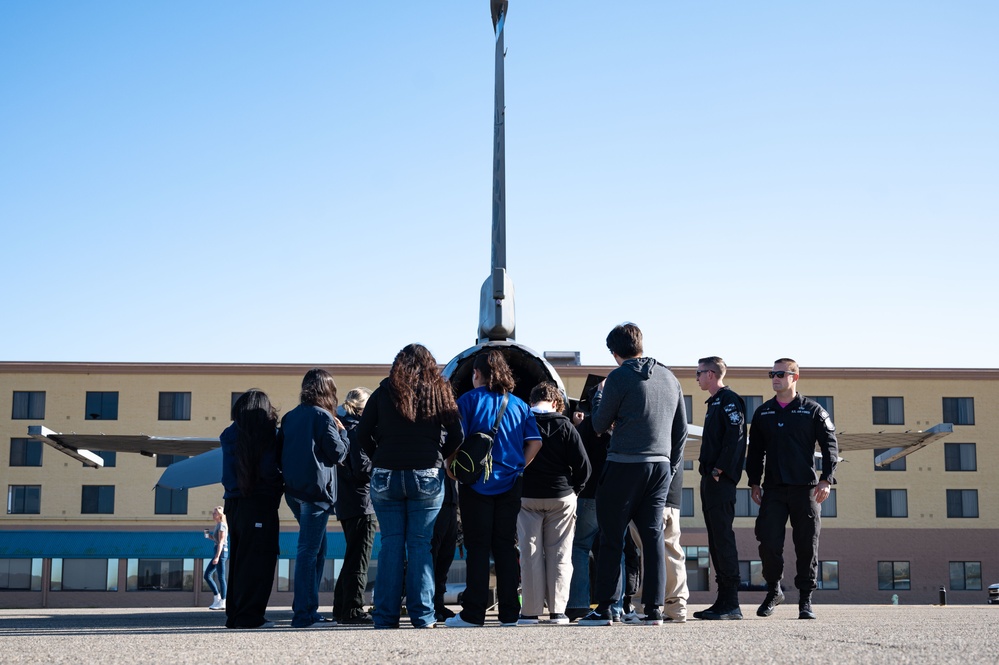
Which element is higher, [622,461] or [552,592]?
[622,461]

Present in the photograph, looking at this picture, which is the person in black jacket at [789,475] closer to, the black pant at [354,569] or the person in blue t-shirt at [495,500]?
the person in blue t-shirt at [495,500]

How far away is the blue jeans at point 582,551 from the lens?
8367 millimetres

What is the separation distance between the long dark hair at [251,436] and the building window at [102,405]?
45295 millimetres

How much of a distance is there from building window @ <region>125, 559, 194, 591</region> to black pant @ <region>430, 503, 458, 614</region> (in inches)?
1637

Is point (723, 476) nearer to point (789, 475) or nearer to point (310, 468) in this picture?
point (789, 475)

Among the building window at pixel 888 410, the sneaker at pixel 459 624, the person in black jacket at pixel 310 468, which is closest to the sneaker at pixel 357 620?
the person in black jacket at pixel 310 468

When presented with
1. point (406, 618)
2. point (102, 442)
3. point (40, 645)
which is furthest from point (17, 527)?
point (40, 645)

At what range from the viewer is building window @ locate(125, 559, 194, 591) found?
4800 cm

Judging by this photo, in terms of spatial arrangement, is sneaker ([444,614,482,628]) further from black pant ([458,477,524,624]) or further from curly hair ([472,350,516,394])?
curly hair ([472,350,516,394])

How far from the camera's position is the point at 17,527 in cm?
4900

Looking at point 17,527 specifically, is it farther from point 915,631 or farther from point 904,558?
point 915,631

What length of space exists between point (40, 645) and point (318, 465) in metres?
2.38

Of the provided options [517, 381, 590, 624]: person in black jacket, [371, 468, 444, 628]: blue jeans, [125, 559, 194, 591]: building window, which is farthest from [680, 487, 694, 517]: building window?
[371, 468, 444, 628]: blue jeans

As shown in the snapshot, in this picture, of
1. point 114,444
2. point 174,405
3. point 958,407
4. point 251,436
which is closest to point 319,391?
point 251,436
